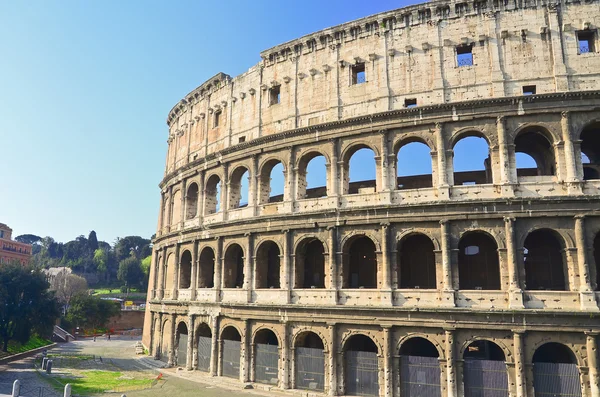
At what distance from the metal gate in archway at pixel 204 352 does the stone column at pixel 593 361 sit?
17757 millimetres

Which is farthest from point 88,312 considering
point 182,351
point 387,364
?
point 387,364

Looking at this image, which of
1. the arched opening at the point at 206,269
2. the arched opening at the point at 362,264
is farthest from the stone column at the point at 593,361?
the arched opening at the point at 206,269

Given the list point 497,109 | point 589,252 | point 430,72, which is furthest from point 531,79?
point 589,252

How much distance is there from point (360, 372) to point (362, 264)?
4.96 meters

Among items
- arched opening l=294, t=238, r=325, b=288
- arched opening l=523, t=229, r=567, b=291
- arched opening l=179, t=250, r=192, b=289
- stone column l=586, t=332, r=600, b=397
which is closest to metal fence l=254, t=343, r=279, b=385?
arched opening l=294, t=238, r=325, b=288

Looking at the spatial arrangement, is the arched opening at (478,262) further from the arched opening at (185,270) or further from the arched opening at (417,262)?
the arched opening at (185,270)

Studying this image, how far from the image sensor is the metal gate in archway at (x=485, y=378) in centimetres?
1673

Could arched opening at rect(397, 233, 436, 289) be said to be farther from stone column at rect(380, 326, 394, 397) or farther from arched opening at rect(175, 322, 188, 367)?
arched opening at rect(175, 322, 188, 367)

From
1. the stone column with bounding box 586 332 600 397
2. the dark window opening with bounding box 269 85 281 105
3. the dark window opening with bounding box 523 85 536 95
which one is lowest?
the stone column with bounding box 586 332 600 397

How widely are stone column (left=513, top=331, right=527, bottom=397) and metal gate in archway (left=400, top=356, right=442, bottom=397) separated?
112 inches

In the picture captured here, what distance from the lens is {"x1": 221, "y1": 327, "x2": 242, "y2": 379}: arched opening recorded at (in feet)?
74.5

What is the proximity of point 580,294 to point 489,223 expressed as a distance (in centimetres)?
405

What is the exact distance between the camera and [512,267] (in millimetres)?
17266

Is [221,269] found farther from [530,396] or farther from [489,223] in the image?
[530,396]
